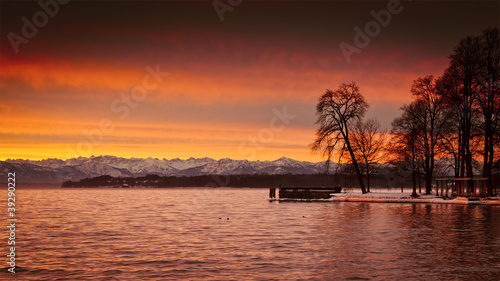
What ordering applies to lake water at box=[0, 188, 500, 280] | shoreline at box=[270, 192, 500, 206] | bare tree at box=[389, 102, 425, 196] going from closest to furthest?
lake water at box=[0, 188, 500, 280], shoreline at box=[270, 192, 500, 206], bare tree at box=[389, 102, 425, 196]

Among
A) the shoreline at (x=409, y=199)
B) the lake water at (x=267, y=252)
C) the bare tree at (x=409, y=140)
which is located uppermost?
the bare tree at (x=409, y=140)

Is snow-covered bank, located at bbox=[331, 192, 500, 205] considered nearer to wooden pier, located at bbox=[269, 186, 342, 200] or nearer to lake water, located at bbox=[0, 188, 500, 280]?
wooden pier, located at bbox=[269, 186, 342, 200]

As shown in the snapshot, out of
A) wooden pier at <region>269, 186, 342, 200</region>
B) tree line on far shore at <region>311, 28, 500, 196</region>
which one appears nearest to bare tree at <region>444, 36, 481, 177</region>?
tree line on far shore at <region>311, 28, 500, 196</region>

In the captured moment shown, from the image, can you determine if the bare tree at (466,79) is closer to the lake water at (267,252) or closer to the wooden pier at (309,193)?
the lake water at (267,252)

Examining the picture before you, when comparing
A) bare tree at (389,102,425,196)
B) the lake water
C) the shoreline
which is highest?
bare tree at (389,102,425,196)

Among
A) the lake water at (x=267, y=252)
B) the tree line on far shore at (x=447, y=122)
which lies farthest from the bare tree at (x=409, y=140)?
the lake water at (x=267, y=252)

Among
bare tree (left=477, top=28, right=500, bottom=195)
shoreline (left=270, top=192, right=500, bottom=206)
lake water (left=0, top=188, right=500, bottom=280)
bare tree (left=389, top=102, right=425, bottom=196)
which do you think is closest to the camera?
lake water (left=0, top=188, right=500, bottom=280)

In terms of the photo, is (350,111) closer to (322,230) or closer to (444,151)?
(444,151)

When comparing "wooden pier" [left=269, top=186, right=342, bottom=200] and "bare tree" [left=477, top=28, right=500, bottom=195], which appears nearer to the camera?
"bare tree" [left=477, top=28, right=500, bottom=195]

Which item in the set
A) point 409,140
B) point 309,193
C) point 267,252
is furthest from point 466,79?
point 267,252

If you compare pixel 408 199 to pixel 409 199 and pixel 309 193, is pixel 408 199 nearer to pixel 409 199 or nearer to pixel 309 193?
pixel 409 199

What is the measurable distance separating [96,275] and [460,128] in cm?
5492

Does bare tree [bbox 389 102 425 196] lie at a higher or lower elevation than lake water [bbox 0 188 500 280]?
higher

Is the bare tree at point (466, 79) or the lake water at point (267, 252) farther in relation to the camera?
the bare tree at point (466, 79)
